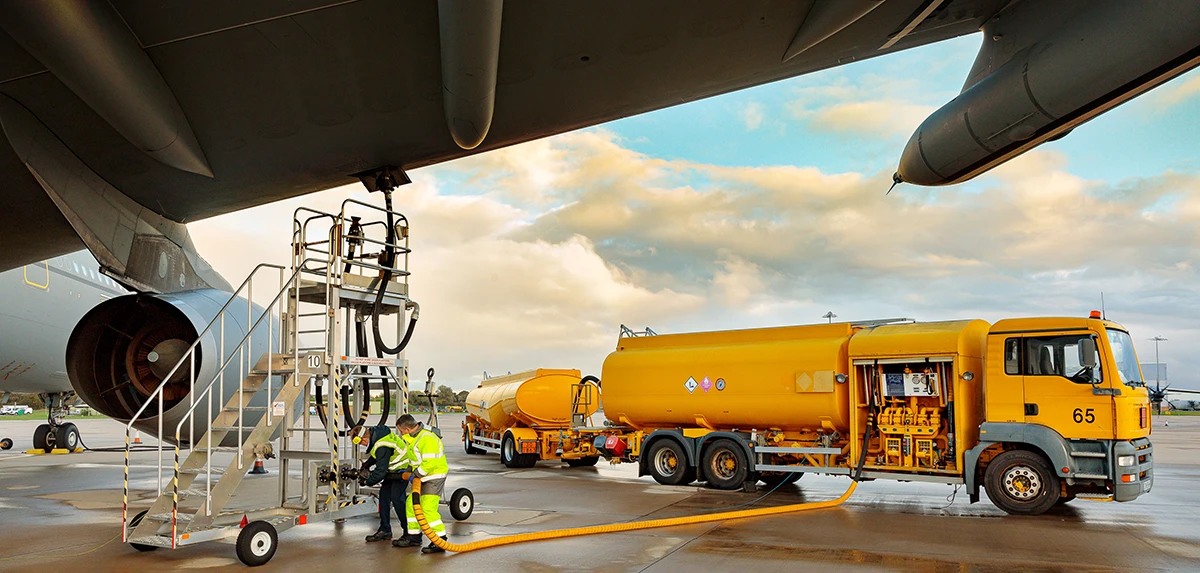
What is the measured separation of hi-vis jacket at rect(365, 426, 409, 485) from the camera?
9398mm

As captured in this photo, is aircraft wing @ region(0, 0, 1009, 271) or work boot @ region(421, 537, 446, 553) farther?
work boot @ region(421, 537, 446, 553)

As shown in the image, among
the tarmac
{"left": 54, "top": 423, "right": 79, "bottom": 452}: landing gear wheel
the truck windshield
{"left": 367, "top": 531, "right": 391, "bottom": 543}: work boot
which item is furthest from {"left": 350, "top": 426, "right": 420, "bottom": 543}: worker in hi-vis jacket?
{"left": 54, "top": 423, "right": 79, "bottom": 452}: landing gear wheel

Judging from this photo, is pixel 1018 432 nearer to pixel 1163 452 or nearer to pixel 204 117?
pixel 204 117

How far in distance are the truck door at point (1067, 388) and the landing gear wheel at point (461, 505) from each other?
7.75m

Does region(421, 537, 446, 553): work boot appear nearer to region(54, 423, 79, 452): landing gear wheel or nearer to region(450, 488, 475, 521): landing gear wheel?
region(450, 488, 475, 521): landing gear wheel

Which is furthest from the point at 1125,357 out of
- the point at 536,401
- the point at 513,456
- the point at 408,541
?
the point at 513,456

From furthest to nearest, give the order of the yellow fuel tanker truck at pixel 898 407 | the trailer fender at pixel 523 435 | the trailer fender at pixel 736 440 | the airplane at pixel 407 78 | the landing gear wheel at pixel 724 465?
the trailer fender at pixel 523 435 → the landing gear wheel at pixel 724 465 → the trailer fender at pixel 736 440 → the yellow fuel tanker truck at pixel 898 407 → the airplane at pixel 407 78

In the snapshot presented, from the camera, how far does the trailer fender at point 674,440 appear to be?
1577cm

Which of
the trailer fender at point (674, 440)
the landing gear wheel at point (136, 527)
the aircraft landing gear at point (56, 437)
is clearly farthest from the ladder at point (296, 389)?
the aircraft landing gear at point (56, 437)

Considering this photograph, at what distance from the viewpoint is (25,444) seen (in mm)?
30562

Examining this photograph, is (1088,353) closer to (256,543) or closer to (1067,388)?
(1067,388)

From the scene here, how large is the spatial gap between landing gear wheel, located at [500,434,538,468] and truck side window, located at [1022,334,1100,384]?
11.4m

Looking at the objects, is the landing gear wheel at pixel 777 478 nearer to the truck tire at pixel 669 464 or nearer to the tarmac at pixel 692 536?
the tarmac at pixel 692 536

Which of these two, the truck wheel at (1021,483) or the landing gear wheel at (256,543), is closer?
the landing gear wheel at (256,543)
